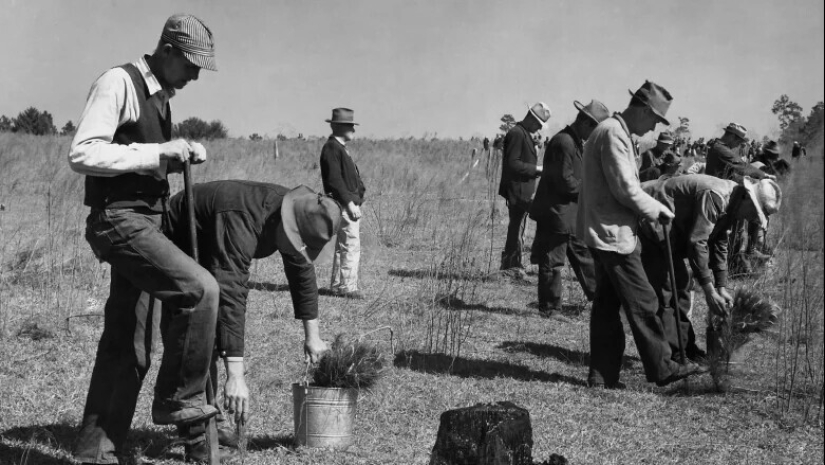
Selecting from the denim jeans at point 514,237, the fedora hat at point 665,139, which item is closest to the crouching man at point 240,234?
the denim jeans at point 514,237

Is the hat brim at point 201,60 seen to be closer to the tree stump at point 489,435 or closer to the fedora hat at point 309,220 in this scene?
the fedora hat at point 309,220

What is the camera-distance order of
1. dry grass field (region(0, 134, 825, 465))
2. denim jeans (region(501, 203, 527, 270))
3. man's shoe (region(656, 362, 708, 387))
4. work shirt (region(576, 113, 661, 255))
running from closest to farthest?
dry grass field (region(0, 134, 825, 465)), work shirt (region(576, 113, 661, 255)), man's shoe (region(656, 362, 708, 387)), denim jeans (region(501, 203, 527, 270))

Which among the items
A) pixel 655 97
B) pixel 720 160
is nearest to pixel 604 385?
pixel 655 97

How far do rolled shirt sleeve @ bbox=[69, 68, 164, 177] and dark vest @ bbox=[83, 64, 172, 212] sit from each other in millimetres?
49

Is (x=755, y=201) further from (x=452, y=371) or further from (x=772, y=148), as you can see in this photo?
(x=772, y=148)

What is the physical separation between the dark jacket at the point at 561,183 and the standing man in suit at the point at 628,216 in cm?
245

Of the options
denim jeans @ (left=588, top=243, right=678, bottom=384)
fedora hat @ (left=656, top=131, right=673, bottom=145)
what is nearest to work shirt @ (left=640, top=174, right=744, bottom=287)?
denim jeans @ (left=588, top=243, right=678, bottom=384)

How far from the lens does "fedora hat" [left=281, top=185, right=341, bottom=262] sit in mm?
4348

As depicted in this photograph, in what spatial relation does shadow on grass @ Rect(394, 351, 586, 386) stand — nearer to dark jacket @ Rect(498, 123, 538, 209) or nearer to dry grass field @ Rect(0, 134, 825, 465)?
dry grass field @ Rect(0, 134, 825, 465)

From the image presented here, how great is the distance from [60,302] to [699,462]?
5322 millimetres

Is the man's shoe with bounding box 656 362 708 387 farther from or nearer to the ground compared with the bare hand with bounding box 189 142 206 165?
nearer to the ground

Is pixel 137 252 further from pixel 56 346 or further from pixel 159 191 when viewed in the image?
pixel 56 346

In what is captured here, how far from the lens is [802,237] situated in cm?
460

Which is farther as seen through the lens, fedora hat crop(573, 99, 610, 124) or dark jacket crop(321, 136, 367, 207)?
dark jacket crop(321, 136, 367, 207)
